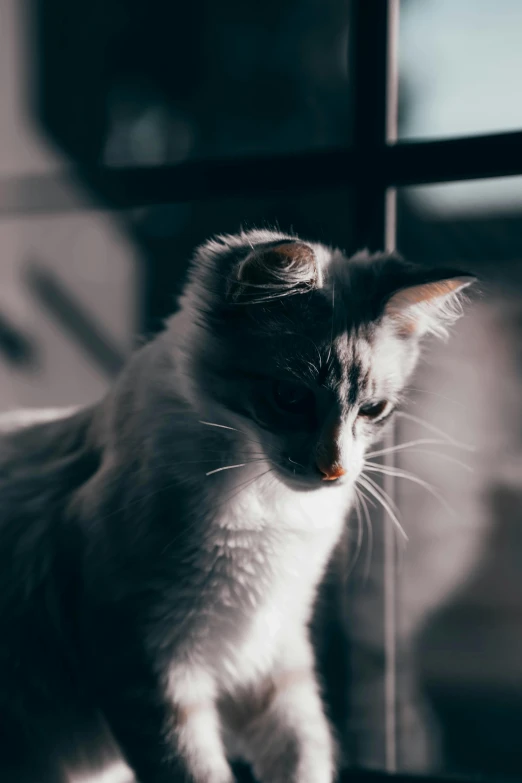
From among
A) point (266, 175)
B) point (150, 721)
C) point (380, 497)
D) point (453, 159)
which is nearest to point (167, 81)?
point (266, 175)

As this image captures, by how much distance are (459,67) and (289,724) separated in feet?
3.49

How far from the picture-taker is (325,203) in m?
1.25

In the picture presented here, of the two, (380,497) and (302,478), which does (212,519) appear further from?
(380,497)

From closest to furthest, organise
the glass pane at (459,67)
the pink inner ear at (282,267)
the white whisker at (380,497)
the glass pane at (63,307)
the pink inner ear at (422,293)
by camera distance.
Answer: the pink inner ear at (282,267) → the pink inner ear at (422,293) → the white whisker at (380,497) → the glass pane at (459,67) → the glass pane at (63,307)

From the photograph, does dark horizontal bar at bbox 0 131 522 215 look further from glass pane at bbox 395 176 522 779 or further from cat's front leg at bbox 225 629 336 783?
cat's front leg at bbox 225 629 336 783

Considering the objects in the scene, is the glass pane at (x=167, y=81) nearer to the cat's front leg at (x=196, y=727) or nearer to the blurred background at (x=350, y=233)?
the blurred background at (x=350, y=233)

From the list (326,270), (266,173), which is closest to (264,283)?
(326,270)

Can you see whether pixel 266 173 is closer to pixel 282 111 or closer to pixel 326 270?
pixel 282 111

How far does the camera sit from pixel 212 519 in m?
0.85

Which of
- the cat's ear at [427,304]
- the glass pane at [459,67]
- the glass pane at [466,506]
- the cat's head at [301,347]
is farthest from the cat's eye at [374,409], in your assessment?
the glass pane at [459,67]

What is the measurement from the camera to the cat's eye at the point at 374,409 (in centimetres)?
90

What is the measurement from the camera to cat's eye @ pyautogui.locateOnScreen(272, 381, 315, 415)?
2.78 ft

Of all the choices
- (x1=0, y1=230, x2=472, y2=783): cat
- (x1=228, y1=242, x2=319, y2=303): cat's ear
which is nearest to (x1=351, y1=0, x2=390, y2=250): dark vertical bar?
(x1=0, y1=230, x2=472, y2=783): cat

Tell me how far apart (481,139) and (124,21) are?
2.73ft
